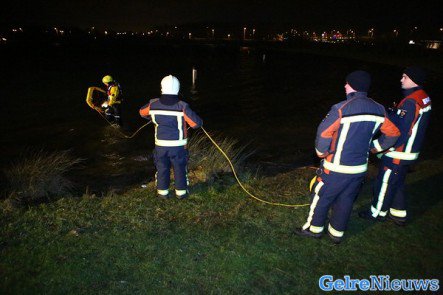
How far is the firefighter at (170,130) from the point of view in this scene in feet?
15.4

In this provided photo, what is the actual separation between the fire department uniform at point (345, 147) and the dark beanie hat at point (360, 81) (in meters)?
0.05

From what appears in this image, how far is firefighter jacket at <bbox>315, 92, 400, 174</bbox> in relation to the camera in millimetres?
3471

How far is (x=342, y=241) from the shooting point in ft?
13.5

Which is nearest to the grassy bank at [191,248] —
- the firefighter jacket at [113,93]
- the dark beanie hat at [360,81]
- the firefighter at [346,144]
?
the firefighter at [346,144]

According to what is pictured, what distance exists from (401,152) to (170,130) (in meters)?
3.02

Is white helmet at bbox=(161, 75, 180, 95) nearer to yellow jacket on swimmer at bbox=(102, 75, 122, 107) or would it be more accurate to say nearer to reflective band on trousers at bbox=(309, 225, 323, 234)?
reflective band on trousers at bbox=(309, 225, 323, 234)

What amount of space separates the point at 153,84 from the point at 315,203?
64.8 ft

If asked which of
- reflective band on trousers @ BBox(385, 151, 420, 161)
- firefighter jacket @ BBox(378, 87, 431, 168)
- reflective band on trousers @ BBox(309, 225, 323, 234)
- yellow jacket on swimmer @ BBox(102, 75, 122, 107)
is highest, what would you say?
firefighter jacket @ BBox(378, 87, 431, 168)

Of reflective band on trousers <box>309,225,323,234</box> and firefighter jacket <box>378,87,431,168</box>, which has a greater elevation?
firefighter jacket <box>378,87,431,168</box>

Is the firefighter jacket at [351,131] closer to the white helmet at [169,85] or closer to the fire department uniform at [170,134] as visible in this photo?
the fire department uniform at [170,134]

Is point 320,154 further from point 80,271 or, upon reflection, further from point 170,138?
point 80,271

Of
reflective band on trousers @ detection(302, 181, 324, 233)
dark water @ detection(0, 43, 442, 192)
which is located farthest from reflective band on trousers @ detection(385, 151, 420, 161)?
dark water @ detection(0, 43, 442, 192)

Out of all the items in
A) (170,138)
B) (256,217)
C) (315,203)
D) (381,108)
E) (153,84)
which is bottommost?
(153,84)

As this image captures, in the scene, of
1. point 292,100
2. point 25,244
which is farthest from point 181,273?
point 292,100
